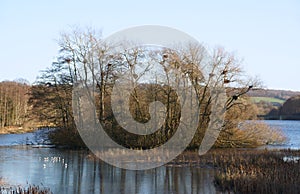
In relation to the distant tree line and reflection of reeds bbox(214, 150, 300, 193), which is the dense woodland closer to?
reflection of reeds bbox(214, 150, 300, 193)

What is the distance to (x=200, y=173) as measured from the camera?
1689 centimetres

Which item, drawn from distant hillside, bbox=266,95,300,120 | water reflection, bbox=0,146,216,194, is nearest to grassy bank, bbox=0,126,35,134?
water reflection, bbox=0,146,216,194

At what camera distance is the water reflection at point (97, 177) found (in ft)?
45.0

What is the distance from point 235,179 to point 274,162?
4.05 m

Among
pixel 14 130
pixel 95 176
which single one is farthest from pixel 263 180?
pixel 14 130

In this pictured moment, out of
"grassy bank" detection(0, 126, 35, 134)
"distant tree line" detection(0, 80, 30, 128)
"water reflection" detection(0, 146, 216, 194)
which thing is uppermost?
"distant tree line" detection(0, 80, 30, 128)

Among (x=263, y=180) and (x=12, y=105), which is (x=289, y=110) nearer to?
(x=12, y=105)

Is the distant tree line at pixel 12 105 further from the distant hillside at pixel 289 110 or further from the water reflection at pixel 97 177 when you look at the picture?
the distant hillside at pixel 289 110

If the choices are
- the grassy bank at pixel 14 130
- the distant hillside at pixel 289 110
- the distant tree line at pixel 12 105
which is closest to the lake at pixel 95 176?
the grassy bank at pixel 14 130

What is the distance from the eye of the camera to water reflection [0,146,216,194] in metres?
13.7

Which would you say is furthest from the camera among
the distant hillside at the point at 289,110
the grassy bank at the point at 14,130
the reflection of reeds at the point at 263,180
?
the distant hillside at the point at 289,110

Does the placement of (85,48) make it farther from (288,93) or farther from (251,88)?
(288,93)

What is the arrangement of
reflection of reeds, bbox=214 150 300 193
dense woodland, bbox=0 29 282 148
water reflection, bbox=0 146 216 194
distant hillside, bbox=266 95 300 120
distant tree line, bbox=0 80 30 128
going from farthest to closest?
distant hillside, bbox=266 95 300 120 < distant tree line, bbox=0 80 30 128 < dense woodland, bbox=0 29 282 148 < water reflection, bbox=0 146 216 194 < reflection of reeds, bbox=214 150 300 193

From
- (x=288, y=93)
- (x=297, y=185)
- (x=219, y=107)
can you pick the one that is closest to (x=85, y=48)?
(x=219, y=107)
